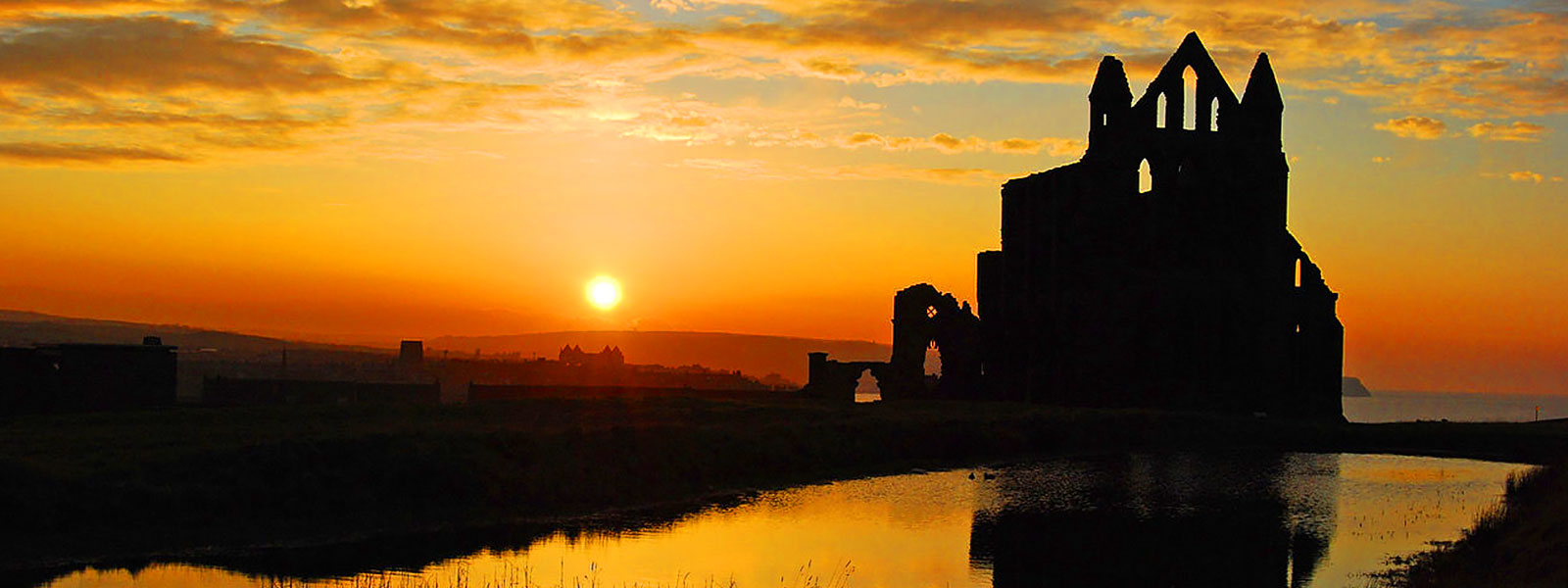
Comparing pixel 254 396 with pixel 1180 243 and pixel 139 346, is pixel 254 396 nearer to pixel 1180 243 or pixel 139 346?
pixel 139 346

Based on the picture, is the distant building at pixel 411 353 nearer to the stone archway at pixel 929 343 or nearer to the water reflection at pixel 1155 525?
the stone archway at pixel 929 343

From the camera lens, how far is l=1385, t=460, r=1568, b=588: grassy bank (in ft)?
55.3

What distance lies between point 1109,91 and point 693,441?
31.7 metres

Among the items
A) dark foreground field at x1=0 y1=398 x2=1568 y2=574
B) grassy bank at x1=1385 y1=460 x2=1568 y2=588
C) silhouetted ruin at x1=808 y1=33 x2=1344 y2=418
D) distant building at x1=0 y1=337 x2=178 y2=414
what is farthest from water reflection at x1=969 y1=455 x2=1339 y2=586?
distant building at x1=0 y1=337 x2=178 y2=414

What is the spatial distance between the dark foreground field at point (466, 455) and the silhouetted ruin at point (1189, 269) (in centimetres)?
1030

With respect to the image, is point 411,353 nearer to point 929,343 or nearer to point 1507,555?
point 929,343


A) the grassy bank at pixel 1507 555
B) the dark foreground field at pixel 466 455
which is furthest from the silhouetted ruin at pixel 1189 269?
the grassy bank at pixel 1507 555

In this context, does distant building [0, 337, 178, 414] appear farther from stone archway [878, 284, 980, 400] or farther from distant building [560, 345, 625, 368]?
distant building [560, 345, 625, 368]

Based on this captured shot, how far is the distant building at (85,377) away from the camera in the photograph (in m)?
Answer: 41.1

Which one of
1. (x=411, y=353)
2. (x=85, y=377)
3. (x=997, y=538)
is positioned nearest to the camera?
(x=997, y=538)

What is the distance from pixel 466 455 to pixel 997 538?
9.87 meters

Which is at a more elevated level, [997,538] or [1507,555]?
[1507,555]

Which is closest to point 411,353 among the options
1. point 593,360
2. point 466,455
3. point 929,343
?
→ point 593,360

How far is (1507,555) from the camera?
18.9 m
